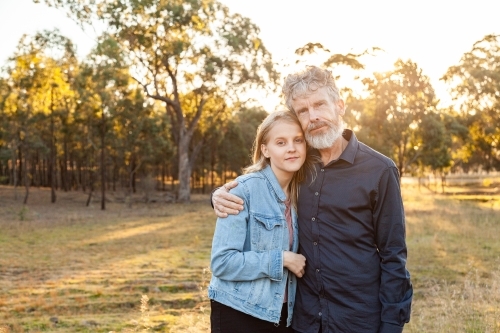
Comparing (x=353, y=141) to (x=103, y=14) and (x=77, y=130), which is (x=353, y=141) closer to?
(x=103, y=14)

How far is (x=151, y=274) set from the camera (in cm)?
1177

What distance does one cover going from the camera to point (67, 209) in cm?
3500

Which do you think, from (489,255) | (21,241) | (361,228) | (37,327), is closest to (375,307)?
(361,228)

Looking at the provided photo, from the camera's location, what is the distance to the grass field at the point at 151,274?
7211 mm

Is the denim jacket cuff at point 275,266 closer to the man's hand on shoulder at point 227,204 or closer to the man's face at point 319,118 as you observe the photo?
the man's hand on shoulder at point 227,204

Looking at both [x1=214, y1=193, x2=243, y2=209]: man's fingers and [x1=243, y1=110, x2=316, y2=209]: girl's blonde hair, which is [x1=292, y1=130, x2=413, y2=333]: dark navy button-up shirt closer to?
[x1=243, y1=110, x2=316, y2=209]: girl's blonde hair

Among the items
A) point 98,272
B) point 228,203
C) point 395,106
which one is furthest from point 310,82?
point 395,106

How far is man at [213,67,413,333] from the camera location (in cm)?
317

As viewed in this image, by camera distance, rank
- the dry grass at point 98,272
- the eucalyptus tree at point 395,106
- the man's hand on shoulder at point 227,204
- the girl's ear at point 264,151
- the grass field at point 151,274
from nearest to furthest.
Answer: the man's hand on shoulder at point 227,204, the girl's ear at point 264,151, the grass field at point 151,274, the dry grass at point 98,272, the eucalyptus tree at point 395,106

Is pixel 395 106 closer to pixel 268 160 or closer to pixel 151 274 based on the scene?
pixel 151 274

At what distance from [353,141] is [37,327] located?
18.7 ft

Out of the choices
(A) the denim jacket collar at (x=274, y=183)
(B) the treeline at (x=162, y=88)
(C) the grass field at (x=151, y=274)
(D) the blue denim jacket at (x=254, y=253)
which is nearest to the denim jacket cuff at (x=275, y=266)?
(D) the blue denim jacket at (x=254, y=253)

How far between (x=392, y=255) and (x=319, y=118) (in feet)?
2.79

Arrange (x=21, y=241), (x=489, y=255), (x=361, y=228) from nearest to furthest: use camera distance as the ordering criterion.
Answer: (x=361, y=228) → (x=489, y=255) → (x=21, y=241)
